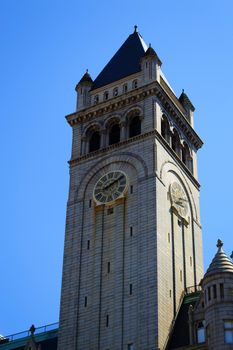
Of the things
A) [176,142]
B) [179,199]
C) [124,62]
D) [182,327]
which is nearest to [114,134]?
[176,142]

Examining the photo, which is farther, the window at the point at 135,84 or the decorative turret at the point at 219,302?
the window at the point at 135,84

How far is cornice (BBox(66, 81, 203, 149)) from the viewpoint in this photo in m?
81.6

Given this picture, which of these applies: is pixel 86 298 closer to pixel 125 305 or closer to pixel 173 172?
pixel 125 305

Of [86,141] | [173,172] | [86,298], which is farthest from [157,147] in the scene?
[86,298]

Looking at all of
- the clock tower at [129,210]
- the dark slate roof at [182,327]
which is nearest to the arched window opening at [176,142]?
A: the clock tower at [129,210]

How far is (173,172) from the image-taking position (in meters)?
79.5

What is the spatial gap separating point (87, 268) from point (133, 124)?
16.7 m

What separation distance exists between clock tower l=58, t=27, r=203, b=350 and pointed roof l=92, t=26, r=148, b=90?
6.9 inches

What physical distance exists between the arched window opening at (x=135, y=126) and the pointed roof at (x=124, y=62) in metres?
6.43

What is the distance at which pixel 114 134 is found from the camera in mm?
82938

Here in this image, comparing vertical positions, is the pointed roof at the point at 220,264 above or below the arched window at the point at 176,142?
below

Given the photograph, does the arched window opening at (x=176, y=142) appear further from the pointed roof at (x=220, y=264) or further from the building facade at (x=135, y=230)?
the pointed roof at (x=220, y=264)

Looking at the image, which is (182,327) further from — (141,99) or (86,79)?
(86,79)

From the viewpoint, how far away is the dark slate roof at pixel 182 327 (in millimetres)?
65312
